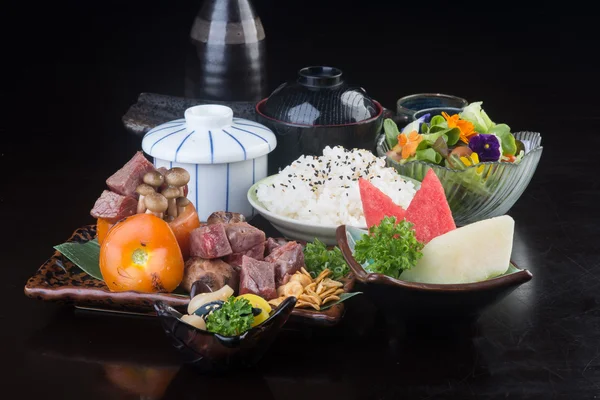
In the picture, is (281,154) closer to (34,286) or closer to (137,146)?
(137,146)

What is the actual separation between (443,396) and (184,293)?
63cm

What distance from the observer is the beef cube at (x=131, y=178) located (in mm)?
2143

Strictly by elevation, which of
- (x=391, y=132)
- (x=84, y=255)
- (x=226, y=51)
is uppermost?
(x=226, y=51)

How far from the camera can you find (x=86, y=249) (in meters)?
2.22

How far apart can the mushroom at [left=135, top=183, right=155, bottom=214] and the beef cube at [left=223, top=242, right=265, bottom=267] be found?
0.75 ft

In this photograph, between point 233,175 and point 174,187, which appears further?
point 233,175

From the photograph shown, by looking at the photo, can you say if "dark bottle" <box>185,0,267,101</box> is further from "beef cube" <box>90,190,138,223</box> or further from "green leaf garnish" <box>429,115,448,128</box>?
"beef cube" <box>90,190,138,223</box>

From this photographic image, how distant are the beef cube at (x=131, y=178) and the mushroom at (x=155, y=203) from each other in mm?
67

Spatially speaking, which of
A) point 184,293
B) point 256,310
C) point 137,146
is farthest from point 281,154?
point 256,310

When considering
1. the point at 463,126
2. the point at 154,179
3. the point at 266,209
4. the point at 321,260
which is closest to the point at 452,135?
the point at 463,126

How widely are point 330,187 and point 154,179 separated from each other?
0.52 meters

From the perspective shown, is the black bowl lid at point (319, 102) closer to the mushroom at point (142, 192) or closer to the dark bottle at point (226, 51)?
the dark bottle at point (226, 51)

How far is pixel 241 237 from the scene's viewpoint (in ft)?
6.82

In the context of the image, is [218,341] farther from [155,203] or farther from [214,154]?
[214,154]
